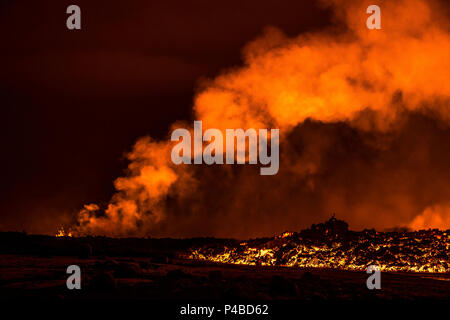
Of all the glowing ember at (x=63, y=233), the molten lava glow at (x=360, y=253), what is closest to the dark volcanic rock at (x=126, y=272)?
the molten lava glow at (x=360, y=253)

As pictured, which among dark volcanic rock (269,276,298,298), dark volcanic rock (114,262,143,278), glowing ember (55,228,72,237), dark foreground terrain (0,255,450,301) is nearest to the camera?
dark foreground terrain (0,255,450,301)

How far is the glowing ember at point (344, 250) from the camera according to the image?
43.9m

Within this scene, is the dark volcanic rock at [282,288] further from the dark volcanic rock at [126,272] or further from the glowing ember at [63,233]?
the glowing ember at [63,233]

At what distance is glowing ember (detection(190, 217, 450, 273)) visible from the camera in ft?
144

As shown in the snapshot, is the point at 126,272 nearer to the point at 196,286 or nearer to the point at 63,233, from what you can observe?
the point at 196,286

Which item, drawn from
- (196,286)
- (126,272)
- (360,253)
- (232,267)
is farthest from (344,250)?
(196,286)

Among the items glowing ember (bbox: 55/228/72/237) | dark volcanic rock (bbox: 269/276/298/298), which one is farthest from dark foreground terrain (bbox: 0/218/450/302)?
glowing ember (bbox: 55/228/72/237)

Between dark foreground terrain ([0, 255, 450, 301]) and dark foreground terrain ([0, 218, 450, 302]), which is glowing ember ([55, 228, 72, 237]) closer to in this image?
dark foreground terrain ([0, 218, 450, 302])

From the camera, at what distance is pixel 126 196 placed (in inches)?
2191

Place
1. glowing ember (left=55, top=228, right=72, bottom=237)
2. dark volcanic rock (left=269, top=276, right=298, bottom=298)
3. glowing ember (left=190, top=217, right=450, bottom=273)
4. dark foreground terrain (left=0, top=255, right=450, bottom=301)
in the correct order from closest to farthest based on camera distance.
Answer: dark foreground terrain (left=0, top=255, right=450, bottom=301) → dark volcanic rock (left=269, top=276, right=298, bottom=298) → glowing ember (left=190, top=217, right=450, bottom=273) → glowing ember (left=55, top=228, right=72, bottom=237)
